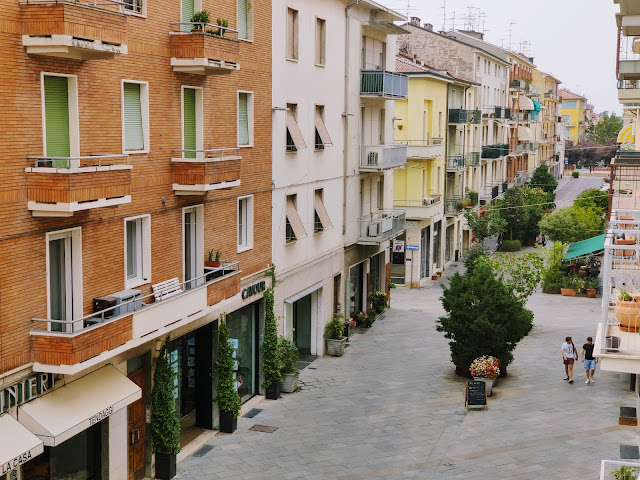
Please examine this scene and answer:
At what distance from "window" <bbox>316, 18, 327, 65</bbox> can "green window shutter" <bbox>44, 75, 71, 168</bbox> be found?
14821 millimetres

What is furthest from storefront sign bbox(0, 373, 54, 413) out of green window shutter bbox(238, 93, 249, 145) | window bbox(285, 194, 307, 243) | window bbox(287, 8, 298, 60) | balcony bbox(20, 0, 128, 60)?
window bbox(287, 8, 298, 60)

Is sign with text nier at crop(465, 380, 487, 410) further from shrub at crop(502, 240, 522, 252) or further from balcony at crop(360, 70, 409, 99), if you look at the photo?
shrub at crop(502, 240, 522, 252)

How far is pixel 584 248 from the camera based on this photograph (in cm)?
4706

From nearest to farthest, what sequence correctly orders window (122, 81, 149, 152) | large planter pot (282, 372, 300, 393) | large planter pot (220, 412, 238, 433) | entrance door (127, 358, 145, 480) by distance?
window (122, 81, 149, 152) → entrance door (127, 358, 145, 480) → large planter pot (220, 412, 238, 433) → large planter pot (282, 372, 300, 393)

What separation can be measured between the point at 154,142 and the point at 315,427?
9.00m

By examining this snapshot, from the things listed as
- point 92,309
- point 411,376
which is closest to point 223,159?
point 92,309

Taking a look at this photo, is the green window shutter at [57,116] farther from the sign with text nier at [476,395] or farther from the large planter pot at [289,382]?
the sign with text nier at [476,395]

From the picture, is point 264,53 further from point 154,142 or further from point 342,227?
point 342,227

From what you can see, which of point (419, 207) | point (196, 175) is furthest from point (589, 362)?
point (419, 207)

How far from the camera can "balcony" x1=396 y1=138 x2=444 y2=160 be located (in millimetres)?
44625

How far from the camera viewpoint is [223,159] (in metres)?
19.8

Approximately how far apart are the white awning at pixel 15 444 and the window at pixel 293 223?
1359 cm

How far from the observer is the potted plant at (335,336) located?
99.8 ft

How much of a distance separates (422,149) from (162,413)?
28884mm
